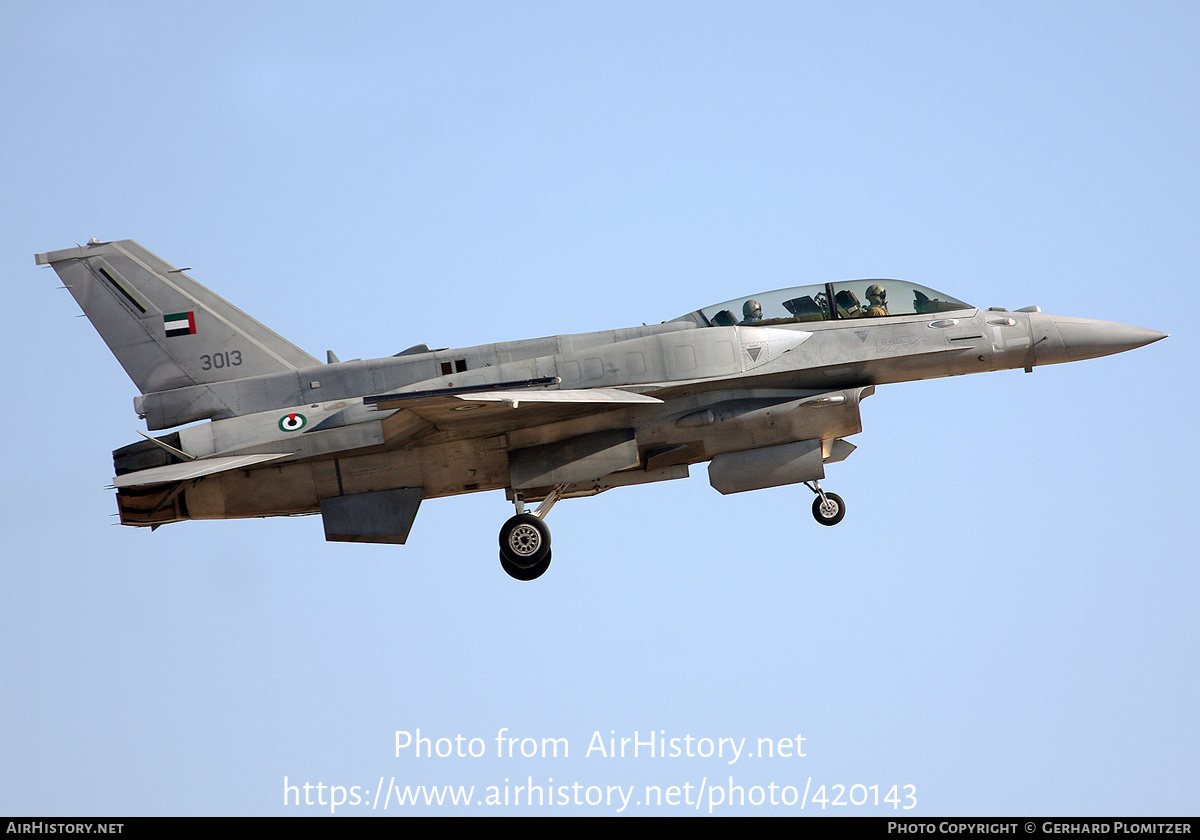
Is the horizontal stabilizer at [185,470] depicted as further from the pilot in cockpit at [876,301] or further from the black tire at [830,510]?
the pilot in cockpit at [876,301]

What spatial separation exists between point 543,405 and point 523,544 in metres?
2.11

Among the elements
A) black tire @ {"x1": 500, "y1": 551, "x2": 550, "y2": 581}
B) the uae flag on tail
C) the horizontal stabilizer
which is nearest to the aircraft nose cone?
black tire @ {"x1": 500, "y1": 551, "x2": 550, "y2": 581}

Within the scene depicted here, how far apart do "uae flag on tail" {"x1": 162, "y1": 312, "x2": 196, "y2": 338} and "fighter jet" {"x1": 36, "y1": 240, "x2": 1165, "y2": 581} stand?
3cm

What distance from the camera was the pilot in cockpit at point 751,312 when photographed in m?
18.8

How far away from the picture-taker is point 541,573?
18828 millimetres

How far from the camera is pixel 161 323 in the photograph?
1925 cm

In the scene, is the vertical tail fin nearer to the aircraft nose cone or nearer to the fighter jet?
the fighter jet

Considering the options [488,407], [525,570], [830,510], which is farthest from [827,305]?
[525,570]

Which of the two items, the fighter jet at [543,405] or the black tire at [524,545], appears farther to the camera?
the black tire at [524,545]

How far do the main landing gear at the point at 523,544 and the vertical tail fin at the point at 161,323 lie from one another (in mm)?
3569

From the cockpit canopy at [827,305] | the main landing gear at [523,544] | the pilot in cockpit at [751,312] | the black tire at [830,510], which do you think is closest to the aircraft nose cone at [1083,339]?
the cockpit canopy at [827,305]

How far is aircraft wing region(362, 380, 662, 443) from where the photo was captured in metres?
16.5

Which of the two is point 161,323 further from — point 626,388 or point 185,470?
point 626,388
